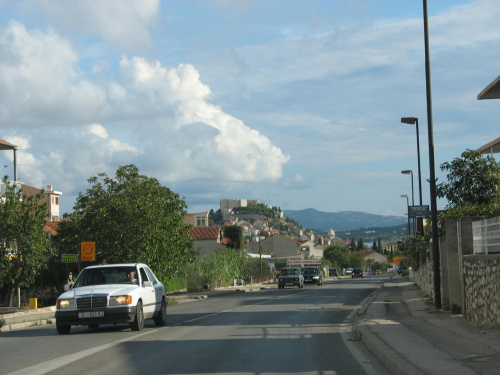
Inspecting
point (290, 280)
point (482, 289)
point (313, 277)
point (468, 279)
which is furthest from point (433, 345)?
point (313, 277)

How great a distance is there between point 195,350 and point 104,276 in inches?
234

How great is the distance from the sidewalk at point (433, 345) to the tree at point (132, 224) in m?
20.7

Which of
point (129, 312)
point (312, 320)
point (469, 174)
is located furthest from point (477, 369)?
point (469, 174)

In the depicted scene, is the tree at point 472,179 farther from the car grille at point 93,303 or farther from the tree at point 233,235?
the tree at point 233,235

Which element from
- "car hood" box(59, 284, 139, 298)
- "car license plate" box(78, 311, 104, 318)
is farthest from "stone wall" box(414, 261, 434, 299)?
"car license plate" box(78, 311, 104, 318)

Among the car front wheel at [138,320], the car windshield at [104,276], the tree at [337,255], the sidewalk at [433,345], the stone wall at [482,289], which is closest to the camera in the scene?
the sidewalk at [433,345]

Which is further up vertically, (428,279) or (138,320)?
(428,279)

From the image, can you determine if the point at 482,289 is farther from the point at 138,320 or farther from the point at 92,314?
the point at 92,314

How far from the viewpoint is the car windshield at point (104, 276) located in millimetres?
18188

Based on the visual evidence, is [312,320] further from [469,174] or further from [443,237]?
[469,174]

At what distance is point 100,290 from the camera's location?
56.2ft

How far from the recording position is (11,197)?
34219 millimetres

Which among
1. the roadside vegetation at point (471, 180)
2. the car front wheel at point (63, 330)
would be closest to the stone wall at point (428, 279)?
the roadside vegetation at point (471, 180)

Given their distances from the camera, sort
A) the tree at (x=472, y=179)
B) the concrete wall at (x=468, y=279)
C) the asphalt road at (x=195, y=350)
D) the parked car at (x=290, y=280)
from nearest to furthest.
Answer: the asphalt road at (x=195, y=350)
the concrete wall at (x=468, y=279)
the tree at (x=472, y=179)
the parked car at (x=290, y=280)
